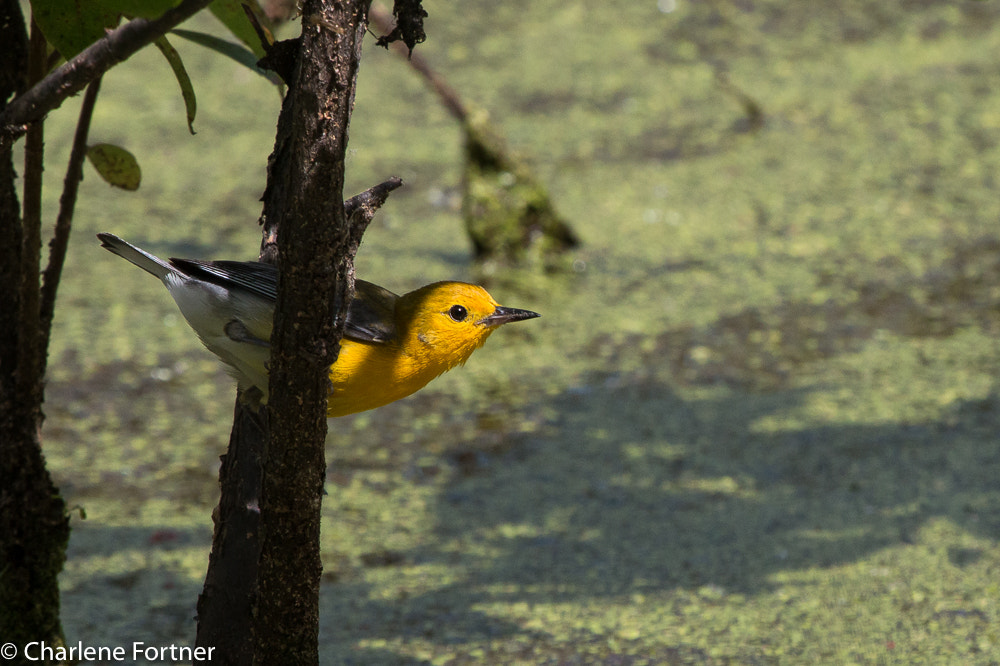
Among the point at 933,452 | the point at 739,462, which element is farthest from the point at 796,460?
the point at 933,452

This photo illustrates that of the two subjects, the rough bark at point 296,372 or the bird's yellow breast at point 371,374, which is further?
the bird's yellow breast at point 371,374

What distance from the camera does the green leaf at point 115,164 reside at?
2.19 m

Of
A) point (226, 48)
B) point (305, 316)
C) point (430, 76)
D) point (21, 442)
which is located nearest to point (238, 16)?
point (226, 48)

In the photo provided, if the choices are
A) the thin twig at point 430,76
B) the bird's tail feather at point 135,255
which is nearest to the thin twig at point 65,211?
the bird's tail feather at point 135,255

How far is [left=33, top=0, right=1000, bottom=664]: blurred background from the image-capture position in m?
2.85

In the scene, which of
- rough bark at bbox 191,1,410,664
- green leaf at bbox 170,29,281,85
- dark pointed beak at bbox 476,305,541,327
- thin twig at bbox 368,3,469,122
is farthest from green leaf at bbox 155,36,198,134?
thin twig at bbox 368,3,469,122

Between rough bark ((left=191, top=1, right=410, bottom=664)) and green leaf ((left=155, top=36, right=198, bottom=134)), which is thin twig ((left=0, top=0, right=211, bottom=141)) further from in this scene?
green leaf ((left=155, top=36, right=198, bottom=134))

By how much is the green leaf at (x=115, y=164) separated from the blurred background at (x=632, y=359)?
111cm

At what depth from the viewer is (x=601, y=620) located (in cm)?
276

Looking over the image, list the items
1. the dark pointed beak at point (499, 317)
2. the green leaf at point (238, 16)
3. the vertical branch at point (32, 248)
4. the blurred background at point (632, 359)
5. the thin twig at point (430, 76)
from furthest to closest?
1. the thin twig at point (430, 76)
2. the blurred background at point (632, 359)
3. the dark pointed beak at point (499, 317)
4. the vertical branch at point (32, 248)
5. the green leaf at point (238, 16)

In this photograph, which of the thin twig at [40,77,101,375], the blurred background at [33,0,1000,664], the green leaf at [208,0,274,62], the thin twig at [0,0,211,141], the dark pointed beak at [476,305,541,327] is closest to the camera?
the thin twig at [0,0,211,141]

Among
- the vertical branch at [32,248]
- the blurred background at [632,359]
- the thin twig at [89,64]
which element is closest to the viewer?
the thin twig at [89,64]

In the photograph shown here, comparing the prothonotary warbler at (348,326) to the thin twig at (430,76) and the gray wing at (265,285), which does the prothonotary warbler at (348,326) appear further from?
the thin twig at (430,76)

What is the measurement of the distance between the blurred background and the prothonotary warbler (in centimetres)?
80
